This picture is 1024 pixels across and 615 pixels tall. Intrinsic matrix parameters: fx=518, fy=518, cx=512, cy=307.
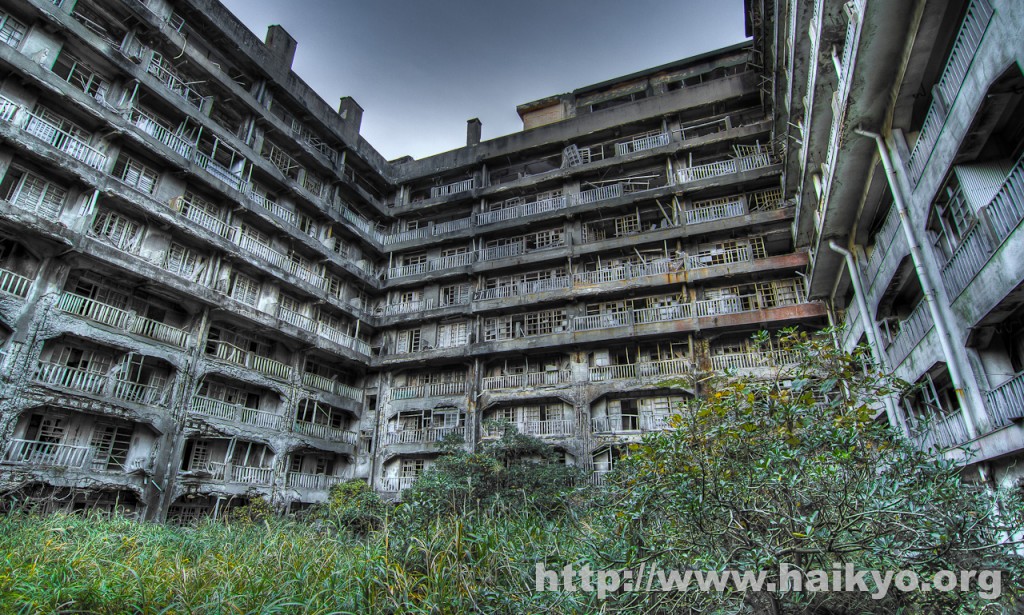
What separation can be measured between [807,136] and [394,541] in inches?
613


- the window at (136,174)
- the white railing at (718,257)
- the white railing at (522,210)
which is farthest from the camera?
the white railing at (522,210)

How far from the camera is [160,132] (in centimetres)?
2066

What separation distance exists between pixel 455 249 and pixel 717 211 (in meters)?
14.3

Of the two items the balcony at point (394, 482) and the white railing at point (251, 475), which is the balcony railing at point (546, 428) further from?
the white railing at point (251, 475)

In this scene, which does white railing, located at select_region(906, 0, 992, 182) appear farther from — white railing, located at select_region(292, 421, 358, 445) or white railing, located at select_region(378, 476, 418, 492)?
white railing, located at select_region(292, 421, 358, 445)

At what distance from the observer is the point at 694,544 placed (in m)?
4.91

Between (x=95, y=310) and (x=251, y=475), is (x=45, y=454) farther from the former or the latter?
(x=251, y=475)

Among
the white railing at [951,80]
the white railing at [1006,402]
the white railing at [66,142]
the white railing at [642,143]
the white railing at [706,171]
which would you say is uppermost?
the white railing at [642,143]

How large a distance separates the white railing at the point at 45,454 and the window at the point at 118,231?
6910mm

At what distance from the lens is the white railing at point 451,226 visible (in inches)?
1161

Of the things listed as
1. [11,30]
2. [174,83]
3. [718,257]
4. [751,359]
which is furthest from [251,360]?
[718,257]

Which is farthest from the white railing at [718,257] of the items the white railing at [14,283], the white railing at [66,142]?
the white railing at [14,283]

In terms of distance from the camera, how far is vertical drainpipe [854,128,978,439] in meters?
9.82

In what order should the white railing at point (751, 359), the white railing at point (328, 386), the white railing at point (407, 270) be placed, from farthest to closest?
the white railing at point (407, 270)
the white railing at point (328, 386)
the white railing at point (751, 359)
